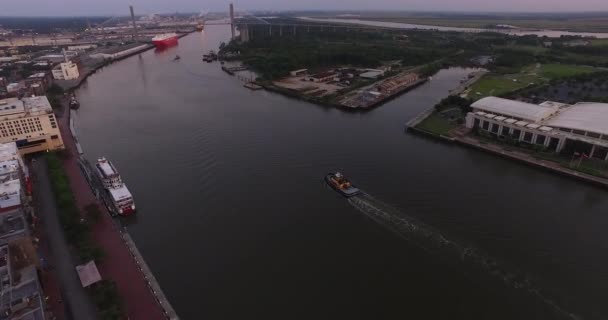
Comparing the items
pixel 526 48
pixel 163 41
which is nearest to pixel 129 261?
pixel 163 41

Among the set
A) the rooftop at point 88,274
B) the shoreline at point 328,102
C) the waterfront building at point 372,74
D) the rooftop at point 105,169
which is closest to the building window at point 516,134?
the shoreline at point 328,102

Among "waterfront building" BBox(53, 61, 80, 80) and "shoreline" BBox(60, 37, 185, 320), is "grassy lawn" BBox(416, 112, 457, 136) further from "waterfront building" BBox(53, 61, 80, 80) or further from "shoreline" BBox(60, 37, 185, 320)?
"waterfront building" BBox(53, 61, 80, 80)

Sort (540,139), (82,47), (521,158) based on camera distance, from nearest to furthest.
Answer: (521,158), (540,139), (82,47)

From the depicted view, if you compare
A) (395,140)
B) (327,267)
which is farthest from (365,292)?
(395,140)

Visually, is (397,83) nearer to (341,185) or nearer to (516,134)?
(516,134)

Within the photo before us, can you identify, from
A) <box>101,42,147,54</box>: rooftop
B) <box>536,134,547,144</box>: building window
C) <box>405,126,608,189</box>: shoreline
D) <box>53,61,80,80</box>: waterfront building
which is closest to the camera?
<box>405,126,608,189</box>: shoreline

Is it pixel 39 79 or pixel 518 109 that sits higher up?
pixel 518 109

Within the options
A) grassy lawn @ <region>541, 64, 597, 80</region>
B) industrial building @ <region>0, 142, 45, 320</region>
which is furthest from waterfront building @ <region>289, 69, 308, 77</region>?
industrial building @ <region>0, 142, 45, 320</region>
